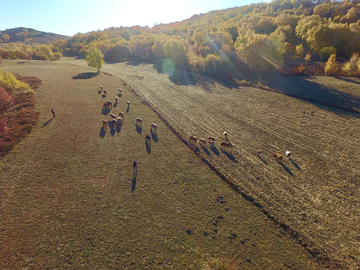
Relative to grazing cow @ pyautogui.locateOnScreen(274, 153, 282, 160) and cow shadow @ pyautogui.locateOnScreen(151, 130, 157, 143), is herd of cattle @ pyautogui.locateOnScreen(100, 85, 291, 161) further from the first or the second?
cow shadow @ pyautogui.locateOnScreen(151, 130, 157, 143)

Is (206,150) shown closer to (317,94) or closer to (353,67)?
(317,94)

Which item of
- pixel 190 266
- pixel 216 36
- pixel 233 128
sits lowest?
pixel 190 266

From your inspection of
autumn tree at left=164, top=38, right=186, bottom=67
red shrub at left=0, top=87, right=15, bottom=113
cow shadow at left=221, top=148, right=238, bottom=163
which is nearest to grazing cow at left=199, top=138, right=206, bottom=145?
cow shadow at left=221, top=148, right=238, bottom=163

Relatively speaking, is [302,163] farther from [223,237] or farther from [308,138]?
[223,237]

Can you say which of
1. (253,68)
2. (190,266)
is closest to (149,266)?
(190,266)

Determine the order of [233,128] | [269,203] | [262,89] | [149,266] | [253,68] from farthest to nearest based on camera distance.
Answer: [253,68] < [262,89] < [233,128] < [269,203] < [149,266]

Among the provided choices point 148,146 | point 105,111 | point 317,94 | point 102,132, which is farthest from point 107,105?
point 317,94
